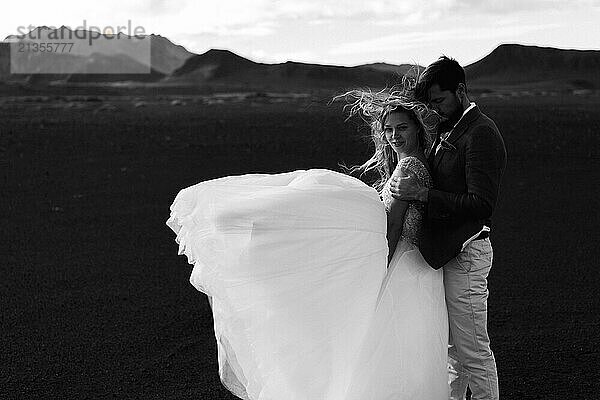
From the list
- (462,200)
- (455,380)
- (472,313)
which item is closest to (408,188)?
(462,200)

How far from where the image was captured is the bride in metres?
3.37

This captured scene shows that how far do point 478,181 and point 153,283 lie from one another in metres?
4.10

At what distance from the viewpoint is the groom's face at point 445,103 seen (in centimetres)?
345

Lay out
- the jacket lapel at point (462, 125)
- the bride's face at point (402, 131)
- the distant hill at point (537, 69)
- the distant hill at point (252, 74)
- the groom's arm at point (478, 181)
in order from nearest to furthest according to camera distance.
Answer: the groom's arm at point (478, 181), the jacket lapel at point (462, 125), the bride's face at point (402, 131), the distant hill at point (537, 69), the distant hill at point (252, 74)

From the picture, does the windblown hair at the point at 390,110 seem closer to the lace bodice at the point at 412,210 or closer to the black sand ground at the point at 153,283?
the lace bodice at the point at 412,210

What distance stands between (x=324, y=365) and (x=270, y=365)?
0.23 metres

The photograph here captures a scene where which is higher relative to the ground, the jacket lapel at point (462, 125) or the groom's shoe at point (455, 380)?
the jacket lapel at point (462, 125)

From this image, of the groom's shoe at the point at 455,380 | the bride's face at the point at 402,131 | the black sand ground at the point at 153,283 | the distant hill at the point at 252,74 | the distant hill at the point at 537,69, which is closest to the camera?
the bride's face at the point at 402,131

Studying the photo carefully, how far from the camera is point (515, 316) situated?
5.88 metres

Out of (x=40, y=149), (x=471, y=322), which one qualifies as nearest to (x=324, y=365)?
(x=471, y=322)

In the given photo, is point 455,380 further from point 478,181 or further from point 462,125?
point 462,125

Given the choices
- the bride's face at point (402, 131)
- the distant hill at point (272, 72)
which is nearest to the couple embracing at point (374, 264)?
the bride's face at point (402, 131)

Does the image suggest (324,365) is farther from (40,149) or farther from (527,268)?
(40,149)

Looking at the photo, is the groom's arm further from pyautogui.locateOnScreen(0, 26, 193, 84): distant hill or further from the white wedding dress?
pyautogui.locateOnScreen(0, 26, 193, 84): distant hill
